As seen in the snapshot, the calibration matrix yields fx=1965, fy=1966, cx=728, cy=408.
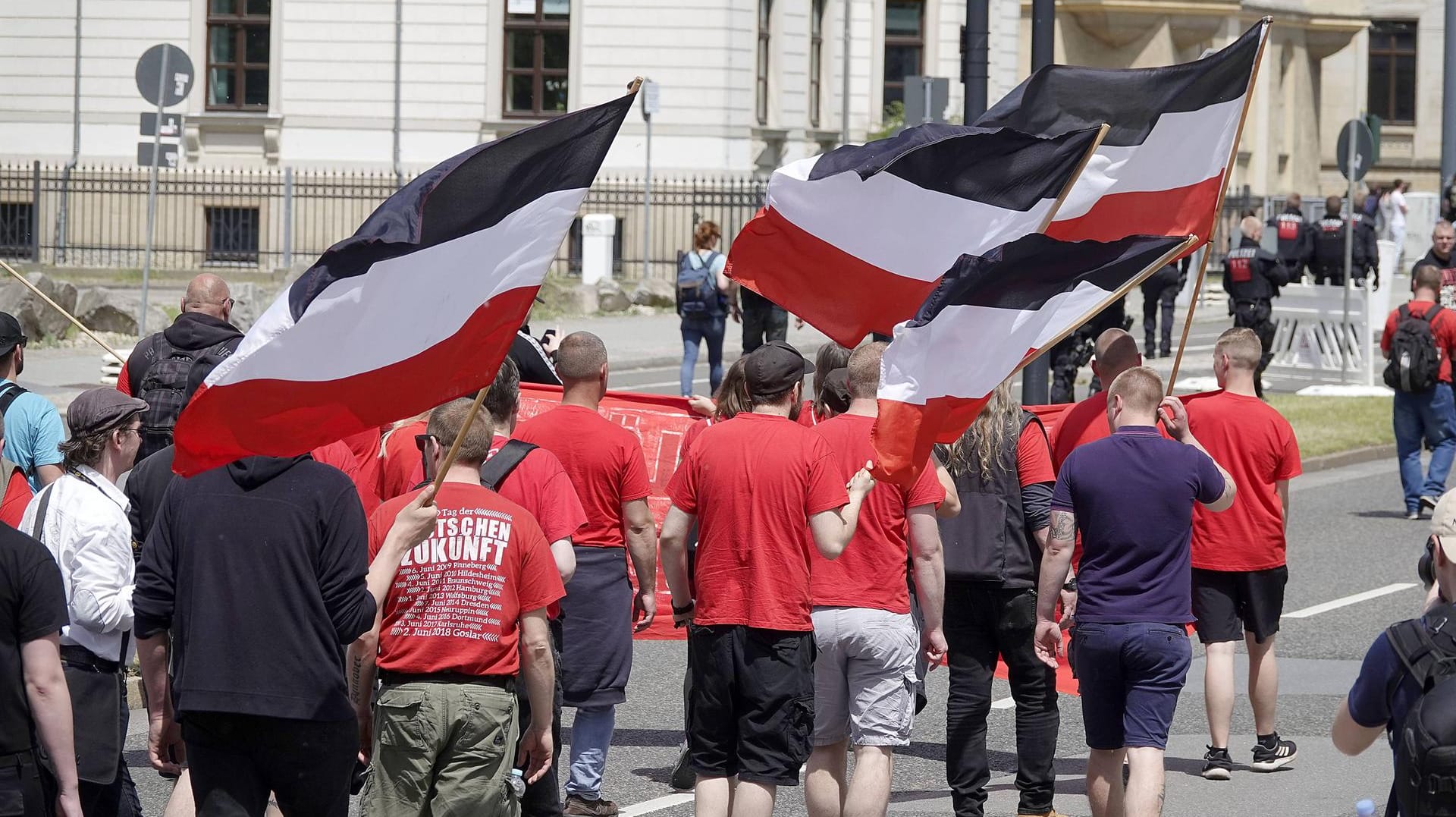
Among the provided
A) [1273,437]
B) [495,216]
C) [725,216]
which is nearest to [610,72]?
[725,216]

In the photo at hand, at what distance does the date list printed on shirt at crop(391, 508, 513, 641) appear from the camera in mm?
5324

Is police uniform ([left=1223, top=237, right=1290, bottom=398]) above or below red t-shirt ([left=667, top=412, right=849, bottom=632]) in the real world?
above

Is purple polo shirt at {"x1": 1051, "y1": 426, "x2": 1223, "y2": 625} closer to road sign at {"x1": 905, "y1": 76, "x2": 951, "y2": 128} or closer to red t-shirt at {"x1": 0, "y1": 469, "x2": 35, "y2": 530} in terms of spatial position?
red t-shirt at {"x1": 0, "y1": 469, "x2": 35, "y2": 530}

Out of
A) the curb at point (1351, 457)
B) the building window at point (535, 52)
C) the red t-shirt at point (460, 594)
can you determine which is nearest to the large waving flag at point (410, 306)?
the red t-shirt at point (460, 594)

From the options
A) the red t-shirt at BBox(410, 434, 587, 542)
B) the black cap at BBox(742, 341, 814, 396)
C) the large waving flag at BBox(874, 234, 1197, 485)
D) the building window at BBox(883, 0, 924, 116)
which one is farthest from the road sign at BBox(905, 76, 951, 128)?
the building window at BBox(883, 0, 924, 116)

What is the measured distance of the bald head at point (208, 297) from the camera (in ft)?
26.0

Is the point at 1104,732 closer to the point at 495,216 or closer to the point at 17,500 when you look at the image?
the point at 495,216

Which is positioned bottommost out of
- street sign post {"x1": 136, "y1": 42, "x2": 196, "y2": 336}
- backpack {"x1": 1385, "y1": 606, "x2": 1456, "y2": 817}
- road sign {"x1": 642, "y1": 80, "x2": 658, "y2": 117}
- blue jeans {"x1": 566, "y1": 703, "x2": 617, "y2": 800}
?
blue jeans {"x1": 566, "y1": 703, "x2": 617, "y2": 800}

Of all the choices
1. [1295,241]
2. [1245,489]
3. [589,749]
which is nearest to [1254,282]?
[1295,241]

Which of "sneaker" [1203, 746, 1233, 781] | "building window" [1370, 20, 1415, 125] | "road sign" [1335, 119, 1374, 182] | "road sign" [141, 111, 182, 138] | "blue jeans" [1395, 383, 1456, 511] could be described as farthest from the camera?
"building window" [1370, 20, 1415, 125]

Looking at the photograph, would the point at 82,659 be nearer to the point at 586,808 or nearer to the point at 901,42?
the point at 586,808

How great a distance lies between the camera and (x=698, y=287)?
19.1 meters

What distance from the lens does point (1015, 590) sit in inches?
273

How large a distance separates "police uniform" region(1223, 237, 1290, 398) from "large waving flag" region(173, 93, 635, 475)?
1630cm
